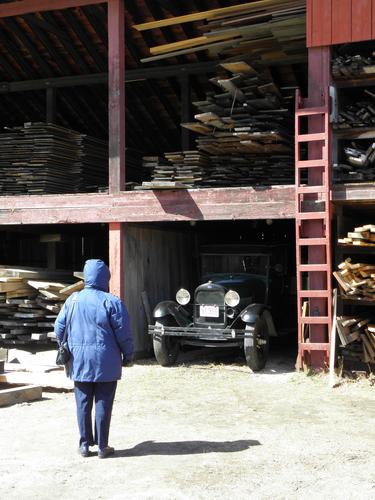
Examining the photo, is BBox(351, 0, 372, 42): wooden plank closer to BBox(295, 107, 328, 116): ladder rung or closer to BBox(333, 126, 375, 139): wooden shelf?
BBox(295, 107, 328, 116): ladder rung

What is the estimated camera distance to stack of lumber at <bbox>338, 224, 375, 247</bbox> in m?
10.7

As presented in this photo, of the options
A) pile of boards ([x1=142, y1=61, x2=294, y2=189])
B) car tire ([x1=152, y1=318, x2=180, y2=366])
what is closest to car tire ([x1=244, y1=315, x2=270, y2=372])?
car tire ([x1=152, y1=318, x2=180, y2=366])

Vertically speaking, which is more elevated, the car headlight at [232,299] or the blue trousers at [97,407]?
the car headlight at [232,299]

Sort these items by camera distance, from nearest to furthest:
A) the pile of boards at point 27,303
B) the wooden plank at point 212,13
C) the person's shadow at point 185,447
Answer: the person's shadow at point 185,447 < the wooden plank at point 212,13 < the pile of boards at point 27,303

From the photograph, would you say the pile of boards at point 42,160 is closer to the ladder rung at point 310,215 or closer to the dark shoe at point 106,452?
the ladder rung at point 310,215

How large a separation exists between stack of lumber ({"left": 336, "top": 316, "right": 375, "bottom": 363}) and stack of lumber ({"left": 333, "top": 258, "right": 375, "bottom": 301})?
41 centimetres

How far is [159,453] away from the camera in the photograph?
21.8ft

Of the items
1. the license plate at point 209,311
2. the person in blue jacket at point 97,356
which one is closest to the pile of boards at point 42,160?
the license plate at point 209,311

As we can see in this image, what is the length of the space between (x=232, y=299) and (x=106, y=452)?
220 inches

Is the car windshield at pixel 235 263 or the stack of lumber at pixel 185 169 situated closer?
the stack of lumber at pixel 185 169

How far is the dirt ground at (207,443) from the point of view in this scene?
5578 millimetres

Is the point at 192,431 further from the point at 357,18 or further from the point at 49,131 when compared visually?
the point at 49,131

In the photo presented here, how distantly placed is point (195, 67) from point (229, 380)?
7751 mm

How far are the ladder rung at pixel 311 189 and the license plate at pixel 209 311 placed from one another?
7.58 ft
